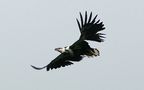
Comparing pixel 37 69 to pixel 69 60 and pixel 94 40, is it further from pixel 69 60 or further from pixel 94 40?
pixel 94 40

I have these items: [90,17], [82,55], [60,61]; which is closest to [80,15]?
[90,17]

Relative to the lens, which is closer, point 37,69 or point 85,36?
point 85,36

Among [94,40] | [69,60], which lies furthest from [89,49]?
[69,60]

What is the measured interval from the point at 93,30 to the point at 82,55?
5.33 ft

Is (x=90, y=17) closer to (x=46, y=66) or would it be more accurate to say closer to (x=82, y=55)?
(x=82, y=55)

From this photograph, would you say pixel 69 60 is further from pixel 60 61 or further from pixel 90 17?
pixel 90 17

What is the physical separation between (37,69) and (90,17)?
5.76m

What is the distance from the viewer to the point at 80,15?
32719 millimetres

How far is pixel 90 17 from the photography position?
32.8 meters

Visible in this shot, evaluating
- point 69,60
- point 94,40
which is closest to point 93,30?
point 94,40

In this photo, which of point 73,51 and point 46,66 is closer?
point 73,51

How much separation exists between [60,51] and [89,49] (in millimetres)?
1696

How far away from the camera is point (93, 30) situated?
111ft

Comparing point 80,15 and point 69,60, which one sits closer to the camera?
point 80,15
